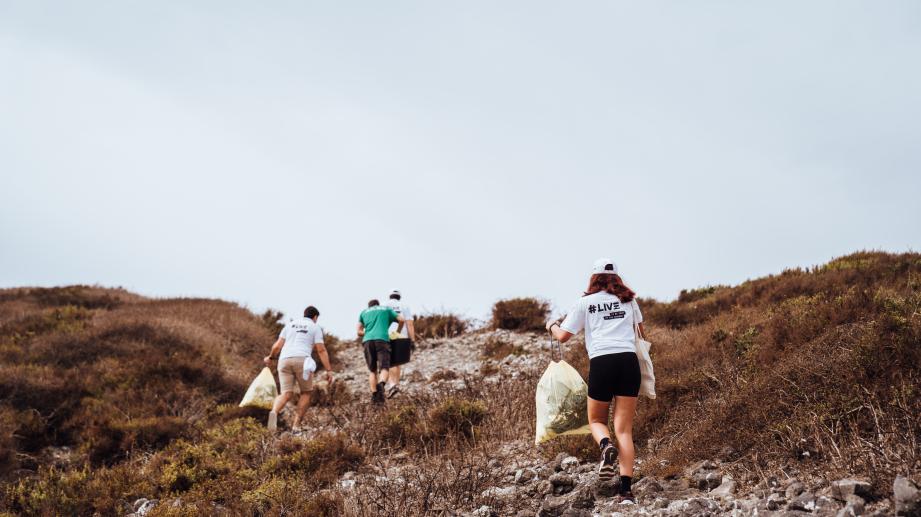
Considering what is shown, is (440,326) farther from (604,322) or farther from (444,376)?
(604,322)

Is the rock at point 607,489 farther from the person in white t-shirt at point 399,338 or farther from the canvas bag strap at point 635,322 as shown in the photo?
the person in white t-shirt at point 399,338

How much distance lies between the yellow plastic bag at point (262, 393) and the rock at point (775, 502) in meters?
8.05

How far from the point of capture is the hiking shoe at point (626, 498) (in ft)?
17.0

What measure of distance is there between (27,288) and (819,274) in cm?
2247

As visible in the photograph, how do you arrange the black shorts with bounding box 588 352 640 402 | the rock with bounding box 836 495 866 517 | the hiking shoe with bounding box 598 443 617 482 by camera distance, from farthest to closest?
the black shorts with bounding box 588 352 640 402 < the hiking shoe with bounding box 598 443 617 482 < the rock with bounding box 836 495 866 517

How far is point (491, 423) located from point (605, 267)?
151 inches

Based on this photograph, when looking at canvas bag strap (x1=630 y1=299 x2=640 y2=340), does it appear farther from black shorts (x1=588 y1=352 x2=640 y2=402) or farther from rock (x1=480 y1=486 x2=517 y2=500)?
rock (x1=480 y1=486 x2=517 y2=500)

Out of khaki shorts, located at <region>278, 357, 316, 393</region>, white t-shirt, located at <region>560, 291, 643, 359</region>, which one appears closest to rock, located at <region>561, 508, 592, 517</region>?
white t-shirt, located at <region>560, 291, 643, 359</region>

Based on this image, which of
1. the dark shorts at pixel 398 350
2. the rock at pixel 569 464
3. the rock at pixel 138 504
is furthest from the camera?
the dark shorts at pixel 398 350

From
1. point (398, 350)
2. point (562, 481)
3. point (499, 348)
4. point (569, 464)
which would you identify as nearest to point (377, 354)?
point (398, 350)

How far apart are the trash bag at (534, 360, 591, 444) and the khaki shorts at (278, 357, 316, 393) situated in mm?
5356

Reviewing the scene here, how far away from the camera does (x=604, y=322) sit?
550 cm

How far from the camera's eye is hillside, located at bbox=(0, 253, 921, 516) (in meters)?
5.34

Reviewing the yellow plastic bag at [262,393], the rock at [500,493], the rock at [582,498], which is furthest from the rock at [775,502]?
the yellow plastic bag at [262,393]
